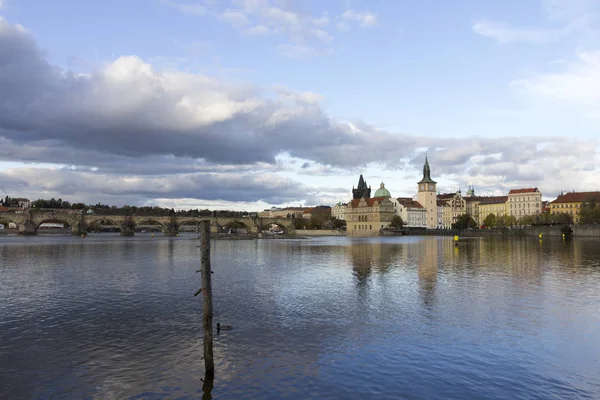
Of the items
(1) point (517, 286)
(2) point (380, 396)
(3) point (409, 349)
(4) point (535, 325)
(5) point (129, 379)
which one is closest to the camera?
(2) point (380, 396)

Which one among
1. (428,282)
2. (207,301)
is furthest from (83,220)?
(207,301)

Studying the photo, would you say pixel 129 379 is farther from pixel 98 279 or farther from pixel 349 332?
pixel 98 279

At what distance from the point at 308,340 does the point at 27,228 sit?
142061mm

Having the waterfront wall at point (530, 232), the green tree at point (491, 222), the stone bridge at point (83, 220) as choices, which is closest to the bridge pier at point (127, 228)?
the stone bridge at point (83, 220)

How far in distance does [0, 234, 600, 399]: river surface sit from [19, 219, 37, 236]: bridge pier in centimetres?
11583

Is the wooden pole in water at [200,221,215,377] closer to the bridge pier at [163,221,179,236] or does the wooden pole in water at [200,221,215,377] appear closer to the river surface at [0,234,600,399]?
the river surface at [0,234,600,399]

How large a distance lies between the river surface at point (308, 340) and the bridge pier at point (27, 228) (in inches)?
4560

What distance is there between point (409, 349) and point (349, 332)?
10.3 feet

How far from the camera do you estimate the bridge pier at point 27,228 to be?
445 ft

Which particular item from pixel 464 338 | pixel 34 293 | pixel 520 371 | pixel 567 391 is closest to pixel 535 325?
pixel 464 338

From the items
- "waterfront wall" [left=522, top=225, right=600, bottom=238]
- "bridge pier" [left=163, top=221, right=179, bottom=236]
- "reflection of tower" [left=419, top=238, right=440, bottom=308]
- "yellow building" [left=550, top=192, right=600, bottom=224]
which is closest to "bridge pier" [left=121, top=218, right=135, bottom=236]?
"bridge pier" [left=163, top=221, right=179, bottom=236]

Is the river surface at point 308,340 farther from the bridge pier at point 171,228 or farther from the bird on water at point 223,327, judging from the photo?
the bridge pier at point 171,228

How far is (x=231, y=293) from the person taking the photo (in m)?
29.5

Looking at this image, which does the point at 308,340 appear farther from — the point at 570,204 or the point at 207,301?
the point at 570,204
